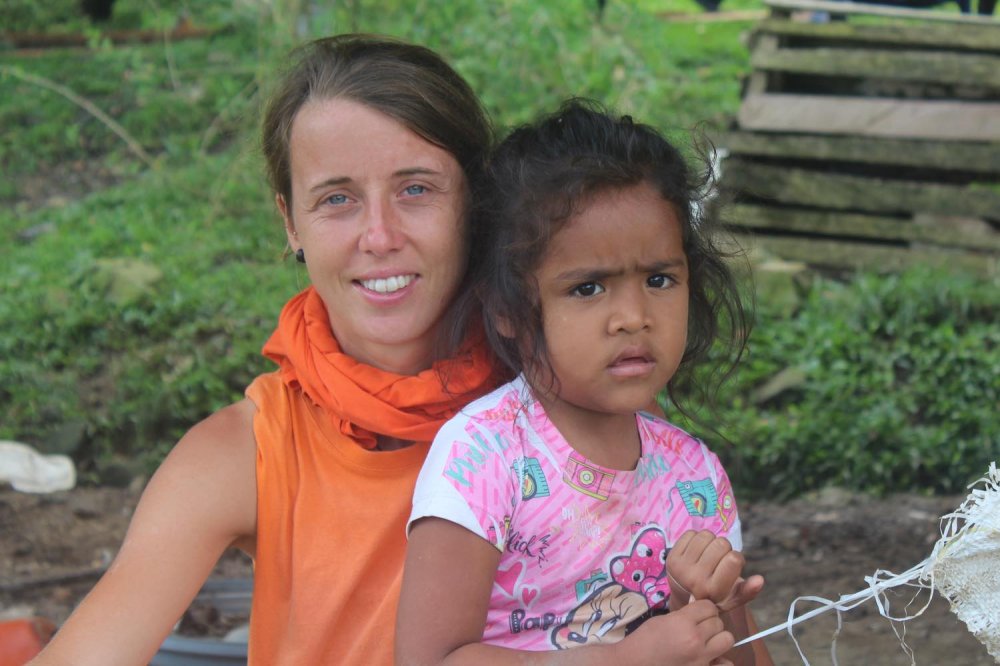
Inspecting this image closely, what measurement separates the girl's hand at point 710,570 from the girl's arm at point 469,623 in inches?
0.9

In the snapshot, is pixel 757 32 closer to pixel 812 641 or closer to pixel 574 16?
pixel 574 16

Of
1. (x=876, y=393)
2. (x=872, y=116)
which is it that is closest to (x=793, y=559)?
(x=876, y=393)

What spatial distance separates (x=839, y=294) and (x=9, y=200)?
4323mm

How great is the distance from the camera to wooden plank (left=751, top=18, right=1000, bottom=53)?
18.6 ft

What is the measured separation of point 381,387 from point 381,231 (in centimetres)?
25

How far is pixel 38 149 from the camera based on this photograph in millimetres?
7266

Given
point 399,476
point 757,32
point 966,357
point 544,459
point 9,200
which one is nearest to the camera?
point 544,459

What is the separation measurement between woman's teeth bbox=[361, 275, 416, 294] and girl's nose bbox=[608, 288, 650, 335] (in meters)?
0.36

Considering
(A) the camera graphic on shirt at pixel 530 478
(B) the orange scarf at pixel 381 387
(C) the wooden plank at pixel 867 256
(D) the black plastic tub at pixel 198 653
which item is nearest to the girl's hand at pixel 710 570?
(A) the camera graphic on shirt at pixel 530 478

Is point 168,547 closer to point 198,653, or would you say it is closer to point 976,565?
point 198,653

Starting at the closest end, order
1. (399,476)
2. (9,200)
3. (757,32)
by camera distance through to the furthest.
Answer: (399,476), (757,32), (9,200)

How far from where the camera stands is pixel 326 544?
2068 millimetres

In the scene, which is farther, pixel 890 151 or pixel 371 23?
pixel 371 23

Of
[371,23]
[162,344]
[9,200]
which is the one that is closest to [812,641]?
[162,344]
